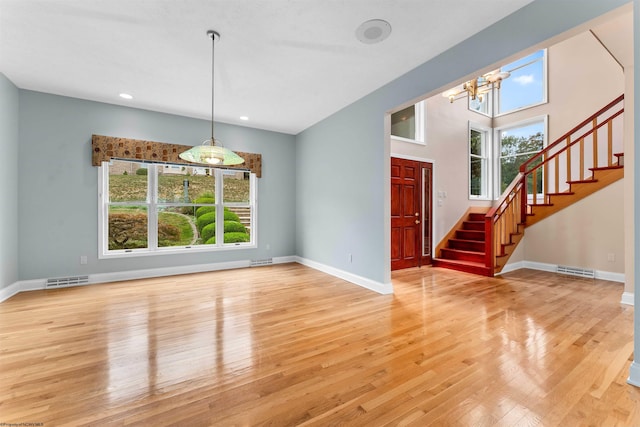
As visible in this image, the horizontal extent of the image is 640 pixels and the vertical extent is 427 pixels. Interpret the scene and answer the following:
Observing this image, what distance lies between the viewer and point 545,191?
199 inches

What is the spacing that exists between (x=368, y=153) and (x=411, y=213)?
82.9 inches

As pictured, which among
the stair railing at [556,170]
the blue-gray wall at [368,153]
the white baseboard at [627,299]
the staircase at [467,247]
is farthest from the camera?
the staircase at [467,247]

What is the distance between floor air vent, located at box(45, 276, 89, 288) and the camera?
13.1 ft

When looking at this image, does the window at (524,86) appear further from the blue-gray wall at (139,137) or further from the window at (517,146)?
the blue-gray wall at (139,137)

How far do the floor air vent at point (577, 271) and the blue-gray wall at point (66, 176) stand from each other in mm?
6944

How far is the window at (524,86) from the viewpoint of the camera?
6082mm

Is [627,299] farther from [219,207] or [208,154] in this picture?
[219,207]

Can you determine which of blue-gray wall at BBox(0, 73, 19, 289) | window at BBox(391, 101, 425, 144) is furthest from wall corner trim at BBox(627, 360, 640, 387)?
blue-gray wall at BBox(0, 73, 19, 289)

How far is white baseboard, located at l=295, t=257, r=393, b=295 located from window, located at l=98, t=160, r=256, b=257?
4.56 feet

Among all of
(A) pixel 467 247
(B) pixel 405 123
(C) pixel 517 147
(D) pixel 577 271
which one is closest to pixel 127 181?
(B) pixel 405 123

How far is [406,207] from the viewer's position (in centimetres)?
543

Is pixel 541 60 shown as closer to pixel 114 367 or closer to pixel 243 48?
pixel 243 48

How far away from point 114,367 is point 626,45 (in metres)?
5.79

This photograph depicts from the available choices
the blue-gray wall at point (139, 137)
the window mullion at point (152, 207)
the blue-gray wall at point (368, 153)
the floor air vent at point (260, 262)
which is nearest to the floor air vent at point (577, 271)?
the blue-gray wall at point (368, 153)
